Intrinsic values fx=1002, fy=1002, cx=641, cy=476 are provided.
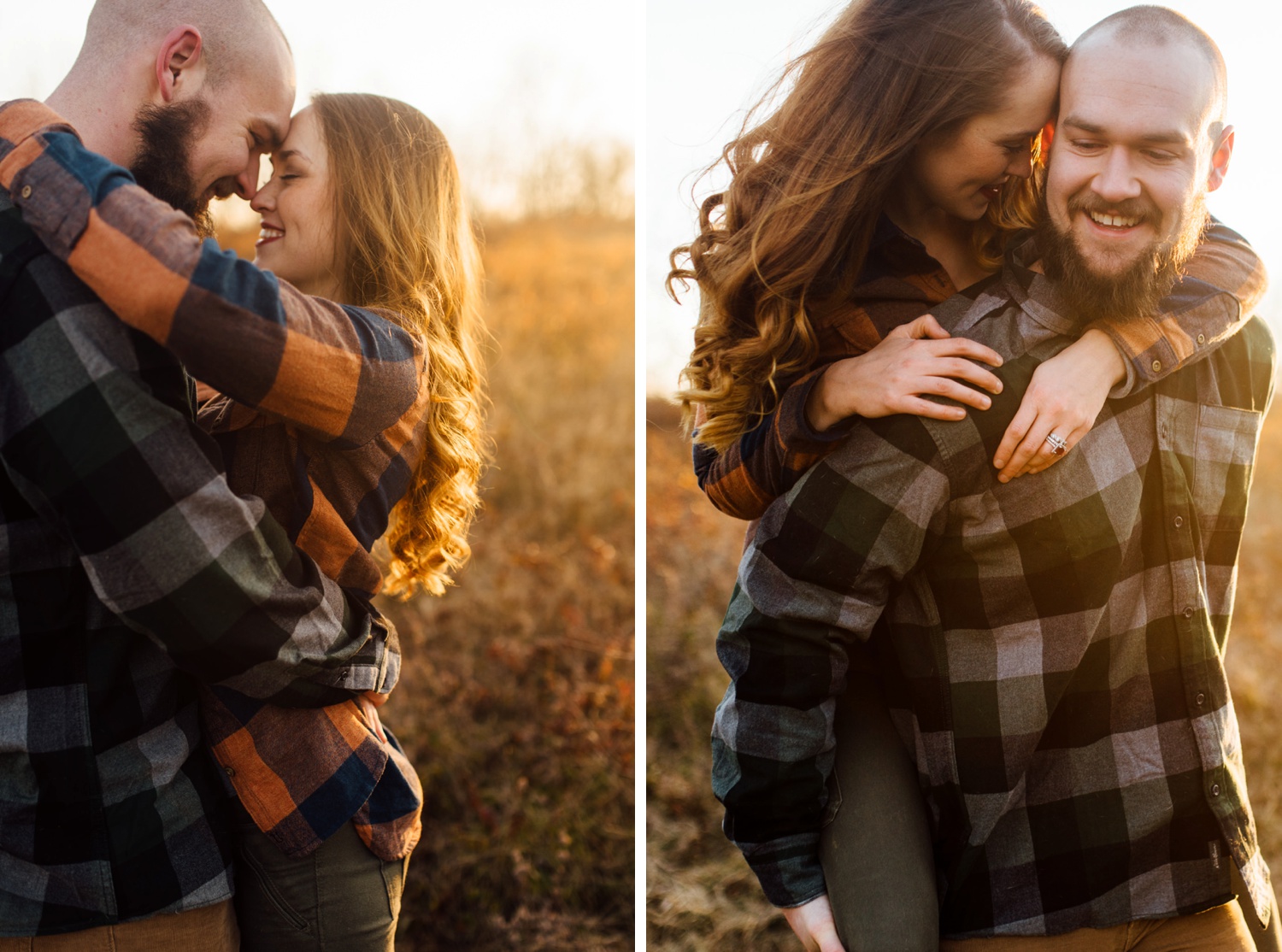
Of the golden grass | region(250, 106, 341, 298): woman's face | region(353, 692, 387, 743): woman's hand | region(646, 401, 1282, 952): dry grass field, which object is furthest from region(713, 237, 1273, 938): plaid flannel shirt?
region(646, 401, 1282, 952): dry grass field

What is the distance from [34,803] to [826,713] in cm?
128

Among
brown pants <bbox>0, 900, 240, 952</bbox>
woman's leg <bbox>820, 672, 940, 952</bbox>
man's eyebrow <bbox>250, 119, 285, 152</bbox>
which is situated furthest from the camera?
man's eyebrow <bbox>250, 119, 285, 152</bbox>

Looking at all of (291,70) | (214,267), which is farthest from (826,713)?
(291,70)

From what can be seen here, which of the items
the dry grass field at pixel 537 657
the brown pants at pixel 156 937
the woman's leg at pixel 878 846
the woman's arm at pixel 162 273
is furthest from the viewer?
the dry grass field at pixel 537 657

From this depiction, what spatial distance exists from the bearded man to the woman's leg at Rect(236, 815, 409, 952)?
0.17 feet

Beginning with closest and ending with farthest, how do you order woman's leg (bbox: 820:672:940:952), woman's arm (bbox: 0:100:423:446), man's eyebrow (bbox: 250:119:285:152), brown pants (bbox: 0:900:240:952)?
woman's arm (bbox: 0:100:423:446) < brown pants (bbox: 0:900:240:952) < woman's leg (bbox: 820:672:940:952) < man's eyebrow (bbox: 250:119:285:152)

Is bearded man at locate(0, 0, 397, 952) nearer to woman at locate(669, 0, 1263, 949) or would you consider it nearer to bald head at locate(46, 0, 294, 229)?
bald head at locate(46, 0, 294, 229)

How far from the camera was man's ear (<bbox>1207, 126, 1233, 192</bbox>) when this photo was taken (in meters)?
1.78

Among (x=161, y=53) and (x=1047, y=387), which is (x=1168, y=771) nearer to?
(x=1047, y=387)

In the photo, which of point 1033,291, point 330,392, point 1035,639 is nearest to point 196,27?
point 330,392

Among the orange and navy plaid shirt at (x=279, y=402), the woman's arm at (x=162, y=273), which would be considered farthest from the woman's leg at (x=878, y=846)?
the woman's arm at (x=162, y=273)

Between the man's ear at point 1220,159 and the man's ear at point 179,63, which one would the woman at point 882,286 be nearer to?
the man's ear at point 1220,159

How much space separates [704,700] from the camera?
4629mm

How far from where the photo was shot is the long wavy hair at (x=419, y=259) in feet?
6.55
